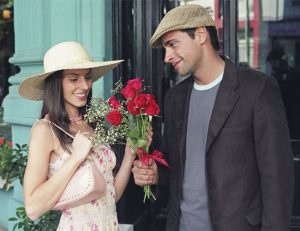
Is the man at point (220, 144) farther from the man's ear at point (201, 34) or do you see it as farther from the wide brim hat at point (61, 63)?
the wide brim hat at point (61, 63)

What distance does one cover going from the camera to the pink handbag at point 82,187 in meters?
2.34

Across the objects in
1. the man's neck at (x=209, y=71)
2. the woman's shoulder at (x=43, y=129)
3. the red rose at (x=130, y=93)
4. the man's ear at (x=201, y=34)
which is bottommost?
the woman's shoulder at (x=43, y=129)

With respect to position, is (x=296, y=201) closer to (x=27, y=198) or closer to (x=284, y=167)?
(x=284, y=167)

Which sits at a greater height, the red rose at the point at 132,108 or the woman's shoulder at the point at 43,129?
the red rose at the point at 132,108

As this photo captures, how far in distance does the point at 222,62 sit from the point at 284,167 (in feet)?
2.09

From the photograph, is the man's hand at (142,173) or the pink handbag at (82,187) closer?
the pink handbag at (82,187)

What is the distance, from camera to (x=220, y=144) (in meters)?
2.44

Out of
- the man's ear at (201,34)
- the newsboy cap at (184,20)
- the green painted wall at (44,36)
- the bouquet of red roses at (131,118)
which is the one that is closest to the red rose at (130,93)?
the bouquet of red roses at (131,118)

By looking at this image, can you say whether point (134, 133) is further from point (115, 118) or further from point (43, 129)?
point (43, 129)

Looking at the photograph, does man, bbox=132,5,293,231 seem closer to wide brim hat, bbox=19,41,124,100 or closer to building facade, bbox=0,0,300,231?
wide brim hat, bbox=19,41,124,100

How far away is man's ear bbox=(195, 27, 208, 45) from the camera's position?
2.57 metres

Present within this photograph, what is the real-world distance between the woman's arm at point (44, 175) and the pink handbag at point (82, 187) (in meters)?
0.04

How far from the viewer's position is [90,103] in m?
2.67

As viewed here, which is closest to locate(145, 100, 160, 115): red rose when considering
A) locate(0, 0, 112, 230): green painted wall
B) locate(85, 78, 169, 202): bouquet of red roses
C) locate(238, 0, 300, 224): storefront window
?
locate(85, 78, 169, 202): bouquet of red roses
